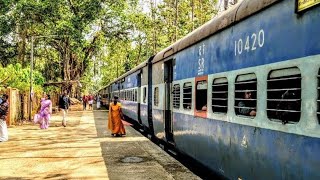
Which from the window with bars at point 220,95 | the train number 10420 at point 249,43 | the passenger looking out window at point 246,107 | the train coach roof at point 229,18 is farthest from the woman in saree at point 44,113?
the passenger looking out window at point 246,107

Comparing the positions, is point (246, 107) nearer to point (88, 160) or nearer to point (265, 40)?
point (265, 40)

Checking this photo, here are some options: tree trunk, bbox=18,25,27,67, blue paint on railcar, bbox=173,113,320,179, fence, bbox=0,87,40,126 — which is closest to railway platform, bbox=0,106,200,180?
blue paint on railcar, bbox=173,113,320,179

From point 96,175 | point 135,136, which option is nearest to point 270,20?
point 96,175

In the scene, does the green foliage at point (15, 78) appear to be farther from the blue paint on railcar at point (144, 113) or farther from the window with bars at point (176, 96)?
the window with bars at point (176, 96)

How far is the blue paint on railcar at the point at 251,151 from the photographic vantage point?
4188 millimetres

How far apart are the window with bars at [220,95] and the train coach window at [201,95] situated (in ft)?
1.73

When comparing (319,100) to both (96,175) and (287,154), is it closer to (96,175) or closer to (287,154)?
(287,154)

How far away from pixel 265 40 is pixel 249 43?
56cm

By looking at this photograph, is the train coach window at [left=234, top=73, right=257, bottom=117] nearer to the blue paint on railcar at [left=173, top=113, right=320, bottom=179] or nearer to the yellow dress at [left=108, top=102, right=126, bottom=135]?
the blue paint on railcar at [left=173, top=113, right=320, bottom=179]

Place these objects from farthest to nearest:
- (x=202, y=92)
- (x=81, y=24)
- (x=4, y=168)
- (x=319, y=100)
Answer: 1. (x=81, y=24)
2. (x=4, y=168)
3. (x=202, y=92)
4. (x=319, y=100)

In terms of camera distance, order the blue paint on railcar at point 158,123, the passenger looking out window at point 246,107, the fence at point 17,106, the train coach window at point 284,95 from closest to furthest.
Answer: the train coach window at point 284,95 < the passenger looking out window at point 246,107 < the blue paint on railcar at point 158,123 < the fence at point 17,106

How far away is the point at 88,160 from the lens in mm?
10492

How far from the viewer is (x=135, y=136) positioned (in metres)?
16.1

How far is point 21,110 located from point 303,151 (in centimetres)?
2348
